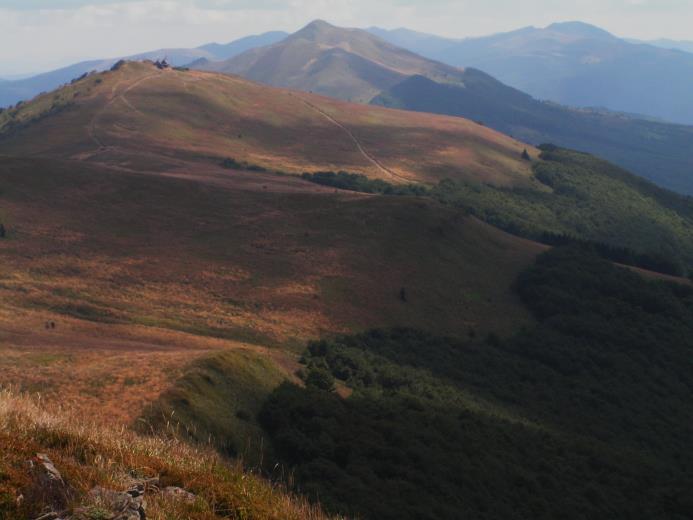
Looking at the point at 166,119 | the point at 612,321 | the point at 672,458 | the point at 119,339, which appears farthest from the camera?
the point at 166,119

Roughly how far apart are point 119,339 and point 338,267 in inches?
1426

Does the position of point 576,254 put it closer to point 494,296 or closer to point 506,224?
point 494,296

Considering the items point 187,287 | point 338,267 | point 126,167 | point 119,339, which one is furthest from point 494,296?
point 126,167

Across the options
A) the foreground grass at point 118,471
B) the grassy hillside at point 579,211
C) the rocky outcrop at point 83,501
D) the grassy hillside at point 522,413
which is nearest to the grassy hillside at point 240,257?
the grassy hillside at point 522,413

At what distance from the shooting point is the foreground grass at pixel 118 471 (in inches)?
390

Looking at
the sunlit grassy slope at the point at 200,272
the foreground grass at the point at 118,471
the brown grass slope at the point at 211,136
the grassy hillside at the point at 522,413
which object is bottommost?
the grassy hillside at the point at 522,413

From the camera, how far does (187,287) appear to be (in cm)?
6969

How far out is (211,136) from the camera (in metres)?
161

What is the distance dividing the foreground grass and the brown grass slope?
376ft

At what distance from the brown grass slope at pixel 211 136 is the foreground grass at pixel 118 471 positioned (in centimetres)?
11470

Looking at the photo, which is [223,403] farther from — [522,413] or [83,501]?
[522,413]

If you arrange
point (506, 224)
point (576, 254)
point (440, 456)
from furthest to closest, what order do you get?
point (506, 224)
point (576, 254)
point (440, 456)

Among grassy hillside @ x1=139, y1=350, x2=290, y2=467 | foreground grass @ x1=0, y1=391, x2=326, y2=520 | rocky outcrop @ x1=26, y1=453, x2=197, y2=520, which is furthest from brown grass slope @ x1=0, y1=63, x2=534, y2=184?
rocky outcrop @ x1=26, y1=453, x2=197, y2=520

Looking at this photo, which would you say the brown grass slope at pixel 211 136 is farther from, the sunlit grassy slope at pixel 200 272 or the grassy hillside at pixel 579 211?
the sunlit grassy slope at pixel 200 272
